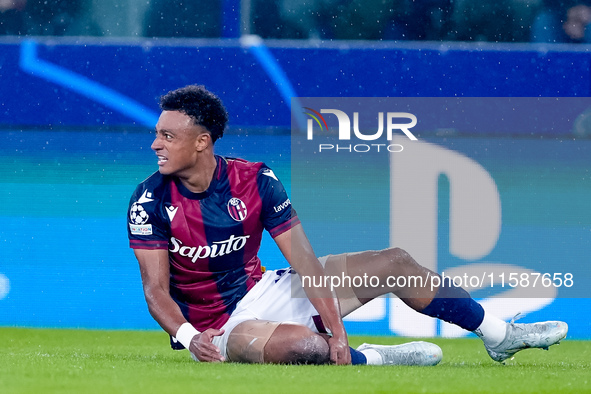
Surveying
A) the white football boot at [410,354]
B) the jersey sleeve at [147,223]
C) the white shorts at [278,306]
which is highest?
the jersey sleeve at [147,223]

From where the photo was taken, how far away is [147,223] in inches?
152

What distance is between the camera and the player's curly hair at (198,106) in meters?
4.02

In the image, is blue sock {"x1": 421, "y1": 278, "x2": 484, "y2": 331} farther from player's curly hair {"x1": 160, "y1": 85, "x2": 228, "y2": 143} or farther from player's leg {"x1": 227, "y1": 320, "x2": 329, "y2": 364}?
player's curly hair {"x1": 160, "y1": 85, "x2": 228, "y2": 143}

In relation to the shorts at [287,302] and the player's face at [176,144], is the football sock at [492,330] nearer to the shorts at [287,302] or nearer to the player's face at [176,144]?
the shorts at [287,302]

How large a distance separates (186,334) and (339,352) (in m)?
0.59

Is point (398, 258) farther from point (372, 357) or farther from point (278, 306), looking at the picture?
point (278, 306)

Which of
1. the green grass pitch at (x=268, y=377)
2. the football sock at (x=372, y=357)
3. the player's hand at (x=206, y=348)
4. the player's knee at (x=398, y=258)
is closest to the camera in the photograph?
the green grass pitch at (x=268, y=377)

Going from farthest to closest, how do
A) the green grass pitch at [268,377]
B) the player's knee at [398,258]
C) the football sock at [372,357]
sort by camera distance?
the player's knee at [398,258] → the football sock at [372,357] → the green grass pitch at [268,377]

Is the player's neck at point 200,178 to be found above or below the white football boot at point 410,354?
above

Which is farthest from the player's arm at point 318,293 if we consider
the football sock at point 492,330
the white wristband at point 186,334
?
the football sock at point 492,330

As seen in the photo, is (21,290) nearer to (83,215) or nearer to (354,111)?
(83,215)

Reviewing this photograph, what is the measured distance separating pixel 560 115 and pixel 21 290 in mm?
3541

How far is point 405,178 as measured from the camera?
6121 millimetres

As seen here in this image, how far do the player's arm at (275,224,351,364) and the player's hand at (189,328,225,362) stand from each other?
0.42 meters
